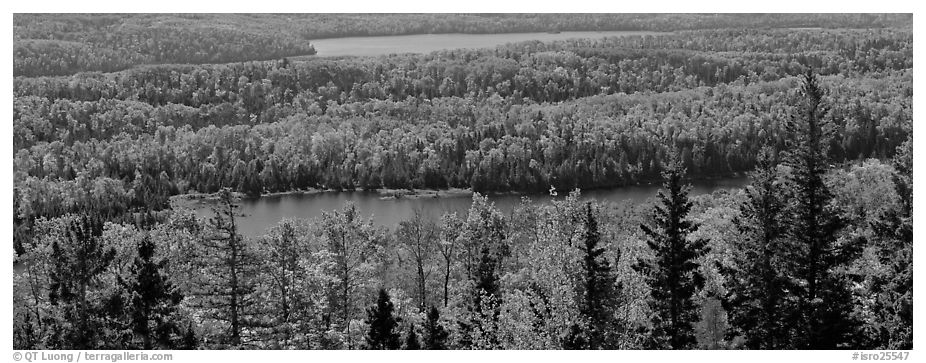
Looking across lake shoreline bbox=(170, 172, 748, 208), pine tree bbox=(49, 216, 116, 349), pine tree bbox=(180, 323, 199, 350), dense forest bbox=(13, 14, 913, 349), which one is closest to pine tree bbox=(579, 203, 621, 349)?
dense forest bbox=(13, 14, 913, 349)

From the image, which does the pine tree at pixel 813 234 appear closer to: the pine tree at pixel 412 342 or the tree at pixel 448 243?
the pine tree at pixel 412 342

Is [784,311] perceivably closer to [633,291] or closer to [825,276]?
[825,276]

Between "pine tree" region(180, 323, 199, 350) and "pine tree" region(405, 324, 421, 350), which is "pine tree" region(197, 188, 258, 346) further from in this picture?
"pine tree" region(405, 324, 421, 350)

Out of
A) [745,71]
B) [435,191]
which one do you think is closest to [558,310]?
[435,191]

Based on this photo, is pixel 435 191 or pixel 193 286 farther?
pixel 435 191

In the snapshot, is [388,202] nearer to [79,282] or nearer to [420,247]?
[420,247]
